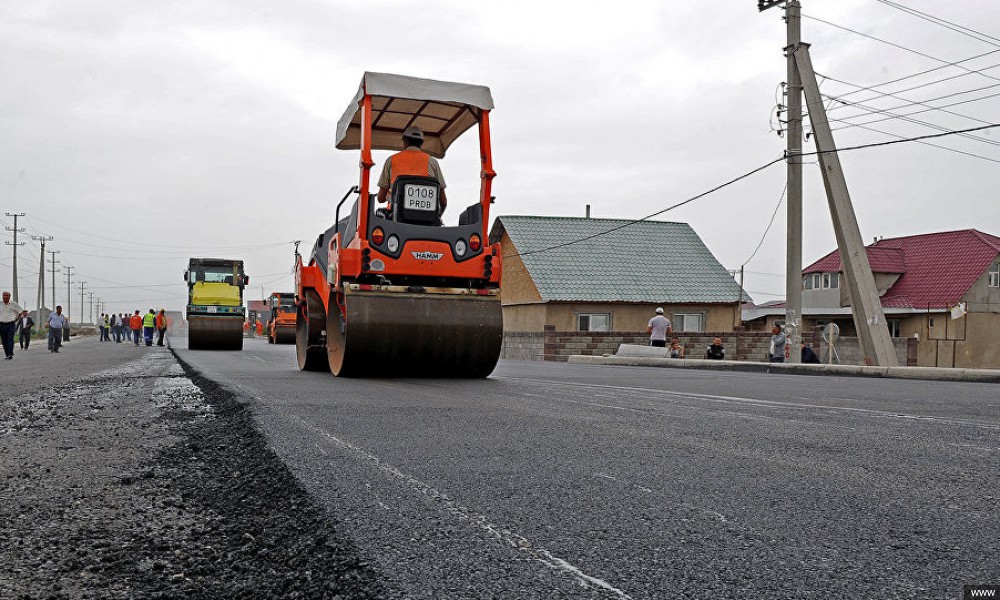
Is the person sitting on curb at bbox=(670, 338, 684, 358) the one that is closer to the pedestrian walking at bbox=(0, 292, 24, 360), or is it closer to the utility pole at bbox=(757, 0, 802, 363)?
the utility pole at bbox=(757, 0, 802, 363)

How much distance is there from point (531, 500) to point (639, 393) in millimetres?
5119

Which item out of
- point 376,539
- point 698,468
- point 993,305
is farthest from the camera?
point 993,305

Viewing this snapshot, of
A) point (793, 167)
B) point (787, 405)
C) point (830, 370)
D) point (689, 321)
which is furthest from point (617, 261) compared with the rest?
point (787, 405)

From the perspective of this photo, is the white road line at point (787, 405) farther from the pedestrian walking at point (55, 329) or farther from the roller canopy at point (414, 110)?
the pedestrian walking at point (55, 329)

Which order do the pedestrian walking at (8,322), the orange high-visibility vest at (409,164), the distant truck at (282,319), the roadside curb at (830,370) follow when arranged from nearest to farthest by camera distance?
1. the orange high-visibility vest at (409,164)
2. the roadside curb at (830,370)
3. the pedestrian walking at (8,322)
4. the distant truck at (282,319)

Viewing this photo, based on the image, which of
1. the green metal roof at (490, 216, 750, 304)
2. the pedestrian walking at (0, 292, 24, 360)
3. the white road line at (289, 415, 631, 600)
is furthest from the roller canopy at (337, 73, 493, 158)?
the green metal roof at (490, 216, 750, 304)

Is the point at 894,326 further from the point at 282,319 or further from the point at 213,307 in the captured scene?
the point at 213,307

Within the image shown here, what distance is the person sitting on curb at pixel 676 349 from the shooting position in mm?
23750

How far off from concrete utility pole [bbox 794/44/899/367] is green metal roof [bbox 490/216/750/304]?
1438 centimetres

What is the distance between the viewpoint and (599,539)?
7.96ft

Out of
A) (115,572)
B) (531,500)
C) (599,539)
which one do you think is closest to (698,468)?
(531,500)

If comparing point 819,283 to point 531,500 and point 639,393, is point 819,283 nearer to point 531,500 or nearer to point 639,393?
point 639,393

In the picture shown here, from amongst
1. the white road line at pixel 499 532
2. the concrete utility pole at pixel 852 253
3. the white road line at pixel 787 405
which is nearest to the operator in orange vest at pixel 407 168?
the white road line at pixel 787 405

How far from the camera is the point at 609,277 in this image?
34156mm
